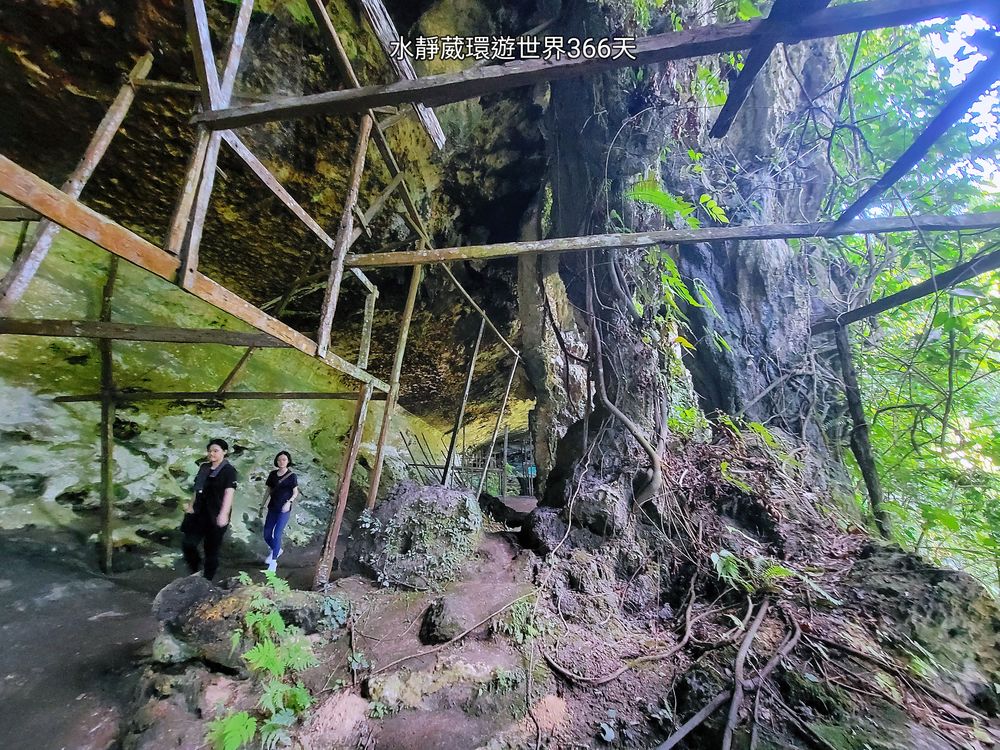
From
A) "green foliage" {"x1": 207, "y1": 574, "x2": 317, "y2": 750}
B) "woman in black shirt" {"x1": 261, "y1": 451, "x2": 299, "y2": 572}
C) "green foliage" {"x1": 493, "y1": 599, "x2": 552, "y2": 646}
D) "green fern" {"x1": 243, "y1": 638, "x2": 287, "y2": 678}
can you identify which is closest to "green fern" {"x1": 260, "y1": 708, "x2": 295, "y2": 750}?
"green foliage" {"x1": 207, "y1": 574, "x2": 317, "y2": 750}

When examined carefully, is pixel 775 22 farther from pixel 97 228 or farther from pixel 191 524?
pixel 191 524

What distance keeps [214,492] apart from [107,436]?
68.2 inches

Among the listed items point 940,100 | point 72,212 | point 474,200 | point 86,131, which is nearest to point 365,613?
point 72,212

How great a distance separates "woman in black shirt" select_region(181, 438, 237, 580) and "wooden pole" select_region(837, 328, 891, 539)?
226 inches

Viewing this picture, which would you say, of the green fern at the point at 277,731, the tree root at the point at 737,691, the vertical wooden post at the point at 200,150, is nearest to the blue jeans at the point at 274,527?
the green fern at the point at 277,731

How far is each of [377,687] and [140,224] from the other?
16.2 feet

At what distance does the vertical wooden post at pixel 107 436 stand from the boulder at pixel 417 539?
96.4 inches

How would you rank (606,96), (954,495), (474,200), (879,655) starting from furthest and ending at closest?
(474,200), (606,96), (954,495), (879,655)

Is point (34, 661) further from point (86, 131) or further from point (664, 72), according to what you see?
point (664, 72)

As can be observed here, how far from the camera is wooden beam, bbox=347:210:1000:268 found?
2570 mm

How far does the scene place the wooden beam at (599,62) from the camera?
1496 millimetres

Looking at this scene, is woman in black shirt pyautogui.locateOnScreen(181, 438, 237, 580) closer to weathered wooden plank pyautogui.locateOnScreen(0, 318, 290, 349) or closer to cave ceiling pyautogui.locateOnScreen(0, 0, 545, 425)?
weathered wooden plank pyautogui.locateOnScreen(0, 318, 290, 349)

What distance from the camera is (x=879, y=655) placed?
2.31m

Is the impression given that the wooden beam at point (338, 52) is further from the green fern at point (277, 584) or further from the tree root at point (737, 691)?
the tree root at point (737, 691)
